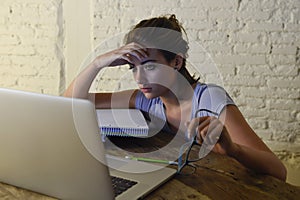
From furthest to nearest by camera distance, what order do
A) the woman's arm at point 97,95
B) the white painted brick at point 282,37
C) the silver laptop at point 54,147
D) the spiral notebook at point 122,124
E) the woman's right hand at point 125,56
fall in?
the white painted brick at point 282,37
the woman's arm at point 97,95
the woman's right hand at point 125,56
the spiral notebook at point 122,124
the silver laptop at point 54,147

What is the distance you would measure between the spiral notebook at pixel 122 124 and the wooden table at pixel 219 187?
279 mm

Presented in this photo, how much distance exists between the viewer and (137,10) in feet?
8.14

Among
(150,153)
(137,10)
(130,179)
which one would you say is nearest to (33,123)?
(130,179)

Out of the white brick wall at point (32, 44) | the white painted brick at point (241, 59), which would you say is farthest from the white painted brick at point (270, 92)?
the white brick wall at point (32, 44)

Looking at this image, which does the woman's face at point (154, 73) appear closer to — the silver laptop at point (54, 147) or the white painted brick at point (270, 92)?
the silver laptop at point (54, 147)

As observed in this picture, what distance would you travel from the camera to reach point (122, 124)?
4.77 ft

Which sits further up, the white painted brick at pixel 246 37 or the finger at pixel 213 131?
the white painted brick at pixel 246 37

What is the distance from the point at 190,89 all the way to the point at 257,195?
725 mm

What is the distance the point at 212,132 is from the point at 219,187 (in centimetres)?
15

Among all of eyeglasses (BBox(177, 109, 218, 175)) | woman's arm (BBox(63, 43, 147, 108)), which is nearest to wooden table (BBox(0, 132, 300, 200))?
eyeglasses (BBox(177, 109, 218, 175))

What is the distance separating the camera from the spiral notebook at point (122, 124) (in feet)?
4.67

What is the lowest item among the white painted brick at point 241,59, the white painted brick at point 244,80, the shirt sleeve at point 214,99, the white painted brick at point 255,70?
the white painted brick at point 244,80

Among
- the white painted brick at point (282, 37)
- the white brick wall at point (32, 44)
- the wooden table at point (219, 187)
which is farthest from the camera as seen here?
the white brick wall at point (32, 44)

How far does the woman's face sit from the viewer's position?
154 centimetres
